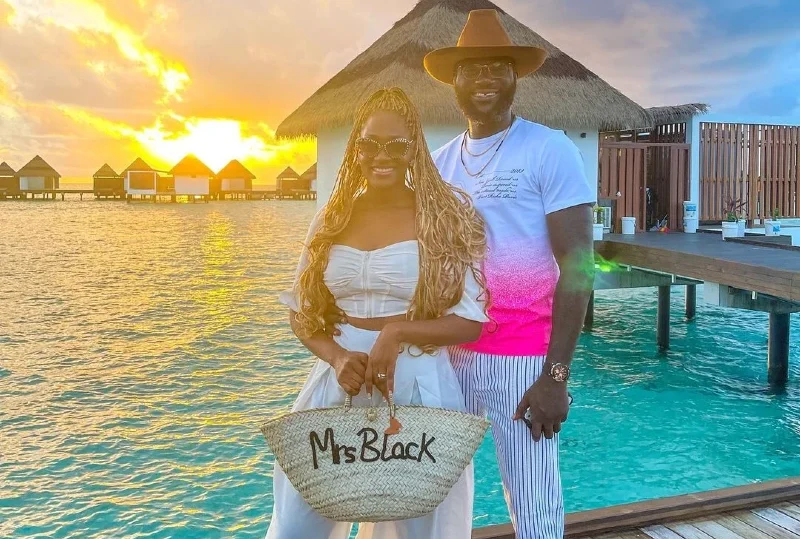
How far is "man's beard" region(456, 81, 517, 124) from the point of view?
90.7 inches

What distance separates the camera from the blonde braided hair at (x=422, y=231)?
2021 millimetres

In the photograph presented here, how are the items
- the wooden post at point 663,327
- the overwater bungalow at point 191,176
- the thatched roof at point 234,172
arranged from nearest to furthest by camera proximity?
1. the wooden post at point 663,327
2. the overwater bungalow at point 191,176
3. the thatched roof at point 234,172

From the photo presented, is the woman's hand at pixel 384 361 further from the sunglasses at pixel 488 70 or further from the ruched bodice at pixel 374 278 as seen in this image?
the sunglasses at pixel 488 70

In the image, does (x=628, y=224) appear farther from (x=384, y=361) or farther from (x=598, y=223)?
(x=384, y=361)

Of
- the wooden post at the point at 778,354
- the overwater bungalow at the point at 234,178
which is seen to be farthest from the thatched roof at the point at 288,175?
the wooden post at the point at 778,354

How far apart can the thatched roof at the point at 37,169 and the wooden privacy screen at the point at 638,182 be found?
236ft

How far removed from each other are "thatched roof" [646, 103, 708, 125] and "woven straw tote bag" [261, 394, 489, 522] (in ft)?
42.9

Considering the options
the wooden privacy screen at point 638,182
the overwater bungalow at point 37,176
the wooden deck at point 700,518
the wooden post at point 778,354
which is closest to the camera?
the wooden deck at point 700,518

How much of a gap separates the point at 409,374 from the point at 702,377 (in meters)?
8.66

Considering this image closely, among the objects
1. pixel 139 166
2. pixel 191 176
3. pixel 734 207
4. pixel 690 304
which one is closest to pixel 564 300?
pixel 690 304

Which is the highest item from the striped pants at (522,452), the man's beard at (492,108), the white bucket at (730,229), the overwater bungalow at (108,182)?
the overwater bungalow at (108,182)

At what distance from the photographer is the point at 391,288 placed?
2.05 meters

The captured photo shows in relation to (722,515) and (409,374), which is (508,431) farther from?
(722,515)

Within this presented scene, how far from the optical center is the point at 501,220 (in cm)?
223
